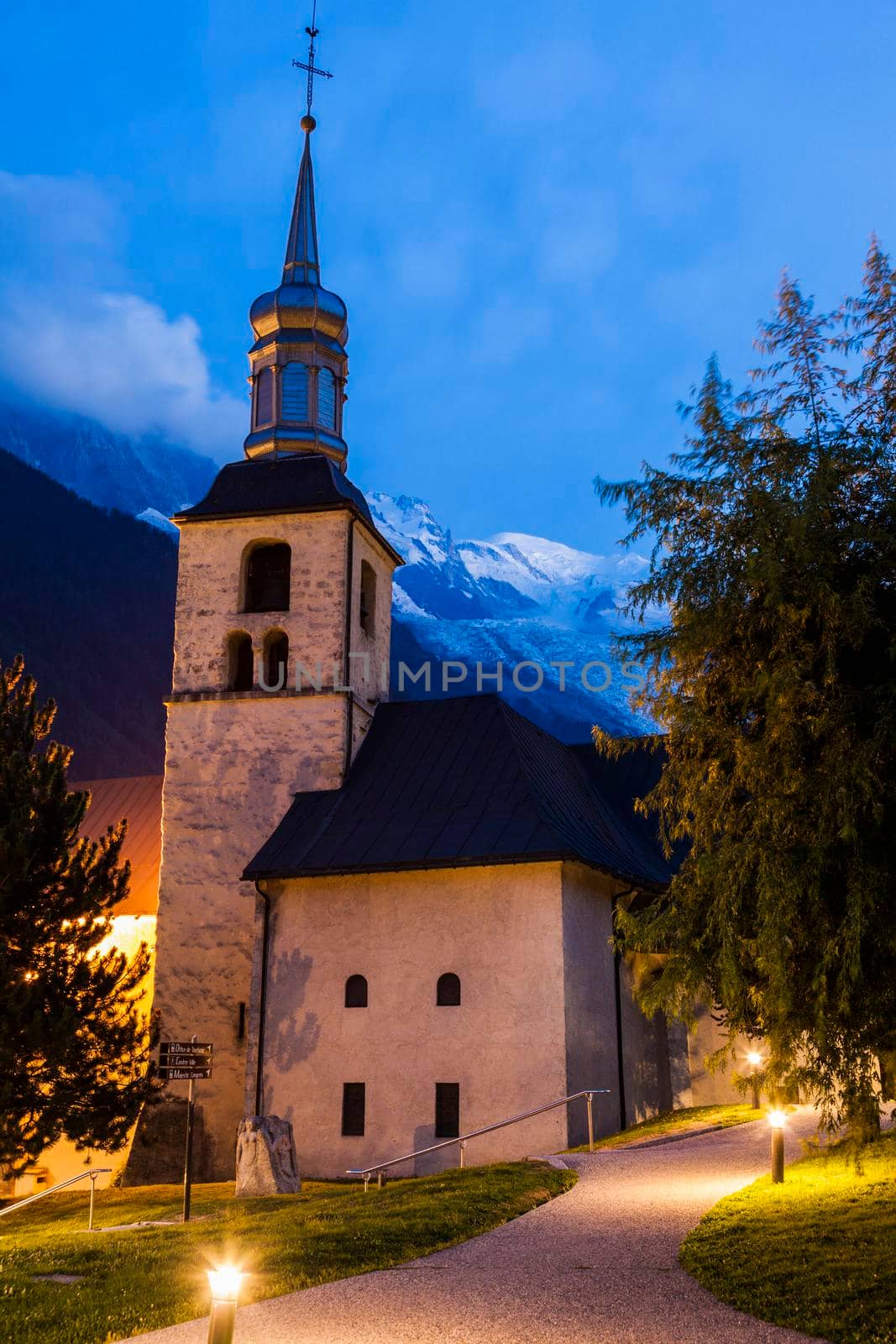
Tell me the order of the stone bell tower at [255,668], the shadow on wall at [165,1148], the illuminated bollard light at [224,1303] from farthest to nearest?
the stone bell tower at [255,668], the shadow on wall at [165,1148], the illuminated bollard light at [224,1303]

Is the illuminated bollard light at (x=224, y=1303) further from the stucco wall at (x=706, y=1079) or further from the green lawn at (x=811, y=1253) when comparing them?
the stucco wall at (x=706, y=1079)

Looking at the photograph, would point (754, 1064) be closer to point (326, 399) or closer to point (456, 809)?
point (456, 809)

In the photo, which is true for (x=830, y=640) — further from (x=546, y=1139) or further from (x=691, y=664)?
Result: (x=546, y=1139)

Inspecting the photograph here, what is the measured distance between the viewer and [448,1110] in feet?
71.3

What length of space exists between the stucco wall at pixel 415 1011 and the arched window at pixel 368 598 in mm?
7721

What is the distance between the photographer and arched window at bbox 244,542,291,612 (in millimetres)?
28844

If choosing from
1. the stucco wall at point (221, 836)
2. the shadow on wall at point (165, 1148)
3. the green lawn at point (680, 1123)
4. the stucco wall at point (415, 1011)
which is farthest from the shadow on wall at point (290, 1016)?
the green lawn at point (680, 1123)

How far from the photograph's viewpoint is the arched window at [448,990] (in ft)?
73.0

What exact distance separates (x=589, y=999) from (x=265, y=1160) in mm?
6658

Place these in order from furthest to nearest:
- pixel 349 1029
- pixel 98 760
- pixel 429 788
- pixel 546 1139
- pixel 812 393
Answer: pixel 98 760 < pixel 429 788 < pixel 349 1029 < pixel 546 1139 < pixel 812 393

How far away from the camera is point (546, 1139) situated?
68.8 feet

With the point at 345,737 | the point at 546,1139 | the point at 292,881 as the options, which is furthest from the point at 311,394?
the point at 546,1139

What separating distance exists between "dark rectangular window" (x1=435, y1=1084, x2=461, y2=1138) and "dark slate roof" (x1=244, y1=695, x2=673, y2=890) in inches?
150

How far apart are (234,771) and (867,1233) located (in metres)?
18.4
